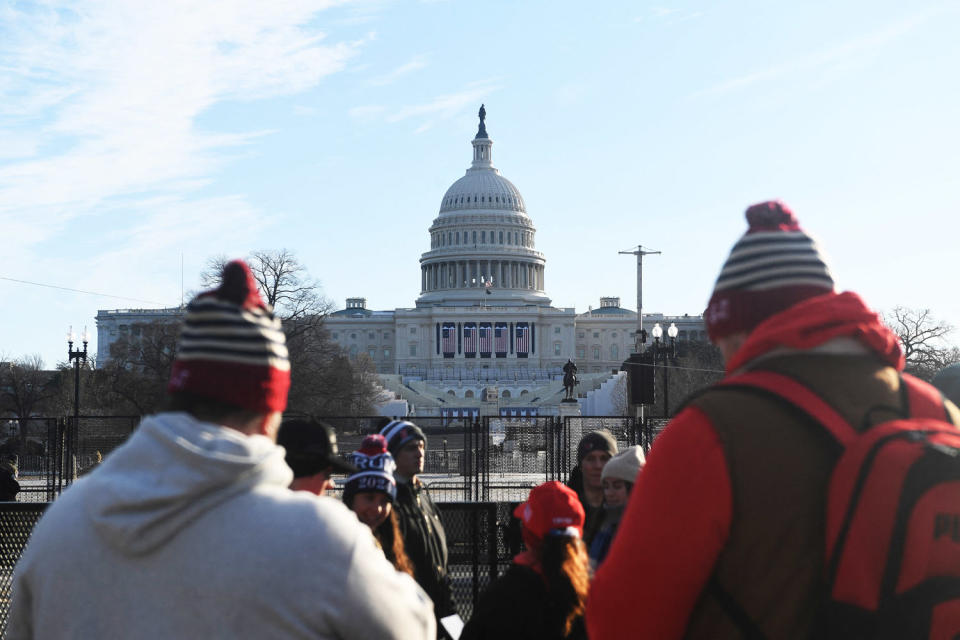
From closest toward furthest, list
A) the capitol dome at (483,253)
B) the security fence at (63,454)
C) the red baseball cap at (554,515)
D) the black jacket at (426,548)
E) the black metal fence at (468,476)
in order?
the red baseball cap at (554,515), the black jacket at (426,548), the black metal fence at (468,476), the security fence at (63,454), the capitol dome at (483,253)

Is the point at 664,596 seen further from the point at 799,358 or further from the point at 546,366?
the point at 546,366

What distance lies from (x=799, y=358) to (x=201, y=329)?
1.49 m

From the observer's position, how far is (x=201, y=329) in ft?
9.89

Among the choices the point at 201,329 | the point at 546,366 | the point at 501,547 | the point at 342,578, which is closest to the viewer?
the point at 342,578

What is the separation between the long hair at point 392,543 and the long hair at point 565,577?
1.16 metres

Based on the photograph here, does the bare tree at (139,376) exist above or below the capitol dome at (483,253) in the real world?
below

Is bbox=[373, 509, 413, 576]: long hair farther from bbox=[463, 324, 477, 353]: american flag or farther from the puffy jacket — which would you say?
bbox=[463, 324, 477, 353]: american flag

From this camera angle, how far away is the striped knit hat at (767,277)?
327 cm

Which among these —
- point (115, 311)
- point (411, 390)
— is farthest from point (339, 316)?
point (411, 390)

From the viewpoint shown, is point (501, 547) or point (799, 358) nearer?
point (799, 358)

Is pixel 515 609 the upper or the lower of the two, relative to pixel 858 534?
lower

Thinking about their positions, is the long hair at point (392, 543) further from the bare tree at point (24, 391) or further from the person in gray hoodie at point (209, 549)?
the bare tree at point (24, 391)

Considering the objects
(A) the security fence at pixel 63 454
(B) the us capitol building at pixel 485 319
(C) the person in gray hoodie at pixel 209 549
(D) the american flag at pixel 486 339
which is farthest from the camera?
(D) the american flag at pixel 486 339

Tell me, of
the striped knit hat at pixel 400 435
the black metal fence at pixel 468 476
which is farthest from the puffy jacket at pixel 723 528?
the black metal fence at pixel 468 476
